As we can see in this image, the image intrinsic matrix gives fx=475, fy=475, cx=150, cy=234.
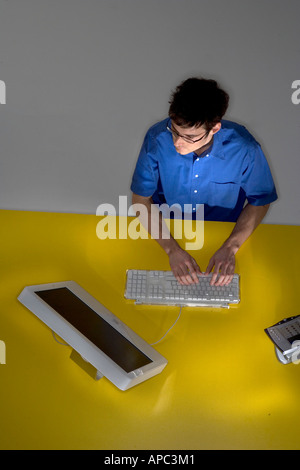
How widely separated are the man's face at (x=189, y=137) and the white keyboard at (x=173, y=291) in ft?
1.36

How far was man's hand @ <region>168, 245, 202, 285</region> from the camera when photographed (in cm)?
154

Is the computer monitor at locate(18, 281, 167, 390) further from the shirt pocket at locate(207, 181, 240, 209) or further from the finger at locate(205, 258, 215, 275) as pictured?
the shirt pocket at locate(207, 181, 240, 209)

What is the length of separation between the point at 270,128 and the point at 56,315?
2.00m

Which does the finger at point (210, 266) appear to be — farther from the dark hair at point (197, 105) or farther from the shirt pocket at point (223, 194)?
the dark hair at point (197, 105)

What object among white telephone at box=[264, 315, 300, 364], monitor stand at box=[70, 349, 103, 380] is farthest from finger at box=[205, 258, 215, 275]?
monitor stand at box=[70, 349, 103, 380]

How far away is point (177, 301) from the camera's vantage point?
1509mm

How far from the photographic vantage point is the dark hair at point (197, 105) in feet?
4.58

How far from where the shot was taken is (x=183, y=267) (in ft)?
5.12

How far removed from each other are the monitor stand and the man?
0.41 metres

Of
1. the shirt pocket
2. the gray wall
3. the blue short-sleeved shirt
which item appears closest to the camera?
the blue short-sleeved shirt

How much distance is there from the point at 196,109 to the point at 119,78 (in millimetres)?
1616

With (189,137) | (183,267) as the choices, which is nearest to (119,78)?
(189,137)

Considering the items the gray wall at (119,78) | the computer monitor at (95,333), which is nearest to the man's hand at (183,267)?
the computer monitor at (95,333)

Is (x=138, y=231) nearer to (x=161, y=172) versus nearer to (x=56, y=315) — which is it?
(x=161, y=172)
